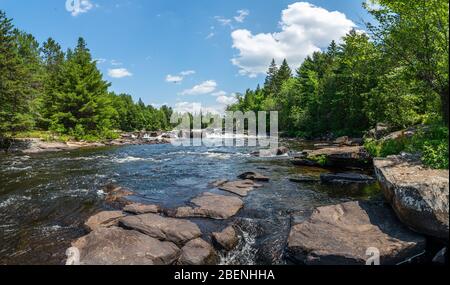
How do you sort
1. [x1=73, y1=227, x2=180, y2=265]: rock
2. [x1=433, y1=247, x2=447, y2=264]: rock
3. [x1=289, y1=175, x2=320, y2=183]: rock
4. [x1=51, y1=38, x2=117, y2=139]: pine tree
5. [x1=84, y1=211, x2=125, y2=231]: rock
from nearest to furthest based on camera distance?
[x1=433, y1=247, x2=447, y2=264]: rock, [x1=73, y1=227, x2=180, y2=265]: rock, [x1=84, y1=211, x2=125, y2=231]: rock, [x1=289, y1=175, x2=320, y2=183]: rock, [x1=51, y1=38, x2=117, y2=139]: pine tree

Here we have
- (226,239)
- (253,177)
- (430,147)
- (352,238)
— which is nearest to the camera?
(352,238)

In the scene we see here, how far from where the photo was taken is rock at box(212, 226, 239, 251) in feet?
27.1

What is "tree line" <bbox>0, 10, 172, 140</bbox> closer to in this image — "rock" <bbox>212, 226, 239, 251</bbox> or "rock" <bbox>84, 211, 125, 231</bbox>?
"rock" <bbox>84, 211, 125, 231</bbox>

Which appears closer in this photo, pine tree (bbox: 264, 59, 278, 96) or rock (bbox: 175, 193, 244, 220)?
rock (bbox: 175, 193, 244, 220)

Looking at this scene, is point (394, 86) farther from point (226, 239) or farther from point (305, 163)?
point (226, 239)

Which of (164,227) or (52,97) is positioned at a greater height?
(52,97)

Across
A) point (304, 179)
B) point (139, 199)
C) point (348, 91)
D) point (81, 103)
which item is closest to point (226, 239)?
point (139, 199)

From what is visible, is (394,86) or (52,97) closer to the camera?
(394,86)

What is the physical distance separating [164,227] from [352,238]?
16.2 feet

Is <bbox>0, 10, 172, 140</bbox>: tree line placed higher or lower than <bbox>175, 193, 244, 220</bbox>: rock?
higher

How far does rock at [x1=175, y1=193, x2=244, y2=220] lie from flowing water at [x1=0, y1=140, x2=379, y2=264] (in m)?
0.37

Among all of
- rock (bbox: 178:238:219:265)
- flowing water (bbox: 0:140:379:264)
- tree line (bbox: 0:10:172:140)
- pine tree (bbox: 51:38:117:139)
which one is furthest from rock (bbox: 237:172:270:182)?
pine tree (bbox: 51:38:117:139)

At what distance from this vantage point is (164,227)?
8820 mm
